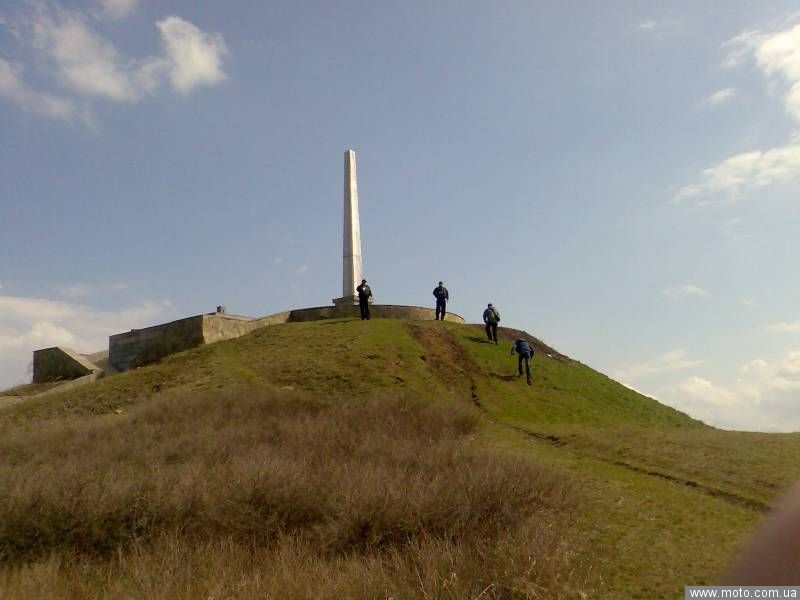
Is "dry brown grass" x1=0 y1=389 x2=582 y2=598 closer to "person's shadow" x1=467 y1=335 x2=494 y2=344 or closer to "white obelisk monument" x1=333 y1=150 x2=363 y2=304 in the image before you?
"person's shadow" x1=467 y1=335 x2=494 y2=344

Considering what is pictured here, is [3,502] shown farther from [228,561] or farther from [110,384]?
[110,384]

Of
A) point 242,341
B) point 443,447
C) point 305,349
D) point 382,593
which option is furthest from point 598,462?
point 242,341

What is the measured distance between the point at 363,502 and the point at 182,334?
20.5m

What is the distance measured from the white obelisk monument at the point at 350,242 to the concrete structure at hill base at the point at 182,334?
0.05 metres

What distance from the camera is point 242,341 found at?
25.7 meters

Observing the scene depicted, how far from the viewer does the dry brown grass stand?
587 cm

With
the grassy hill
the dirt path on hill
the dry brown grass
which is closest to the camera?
the dry brown grass

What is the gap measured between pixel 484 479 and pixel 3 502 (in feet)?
19.2

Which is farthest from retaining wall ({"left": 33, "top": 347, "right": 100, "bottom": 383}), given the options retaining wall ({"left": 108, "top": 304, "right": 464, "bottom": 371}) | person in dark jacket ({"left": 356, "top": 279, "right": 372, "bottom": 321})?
person in dark jacket ({"left": 356, "top": 279, "right": 372, "bottom": 321})

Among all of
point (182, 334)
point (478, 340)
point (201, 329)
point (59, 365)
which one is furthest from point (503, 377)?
point (59, 365)

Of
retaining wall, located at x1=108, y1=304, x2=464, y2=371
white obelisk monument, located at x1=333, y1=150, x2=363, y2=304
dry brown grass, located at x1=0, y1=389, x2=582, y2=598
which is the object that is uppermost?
white obelisk monument, located at x1=333, y1=150, x2=363, y2=304

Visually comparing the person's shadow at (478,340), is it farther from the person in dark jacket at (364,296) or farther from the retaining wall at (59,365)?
the retaining wall at (59,365)

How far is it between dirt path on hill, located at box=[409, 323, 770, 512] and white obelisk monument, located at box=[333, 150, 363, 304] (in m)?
6.99

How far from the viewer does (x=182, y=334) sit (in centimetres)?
2623
